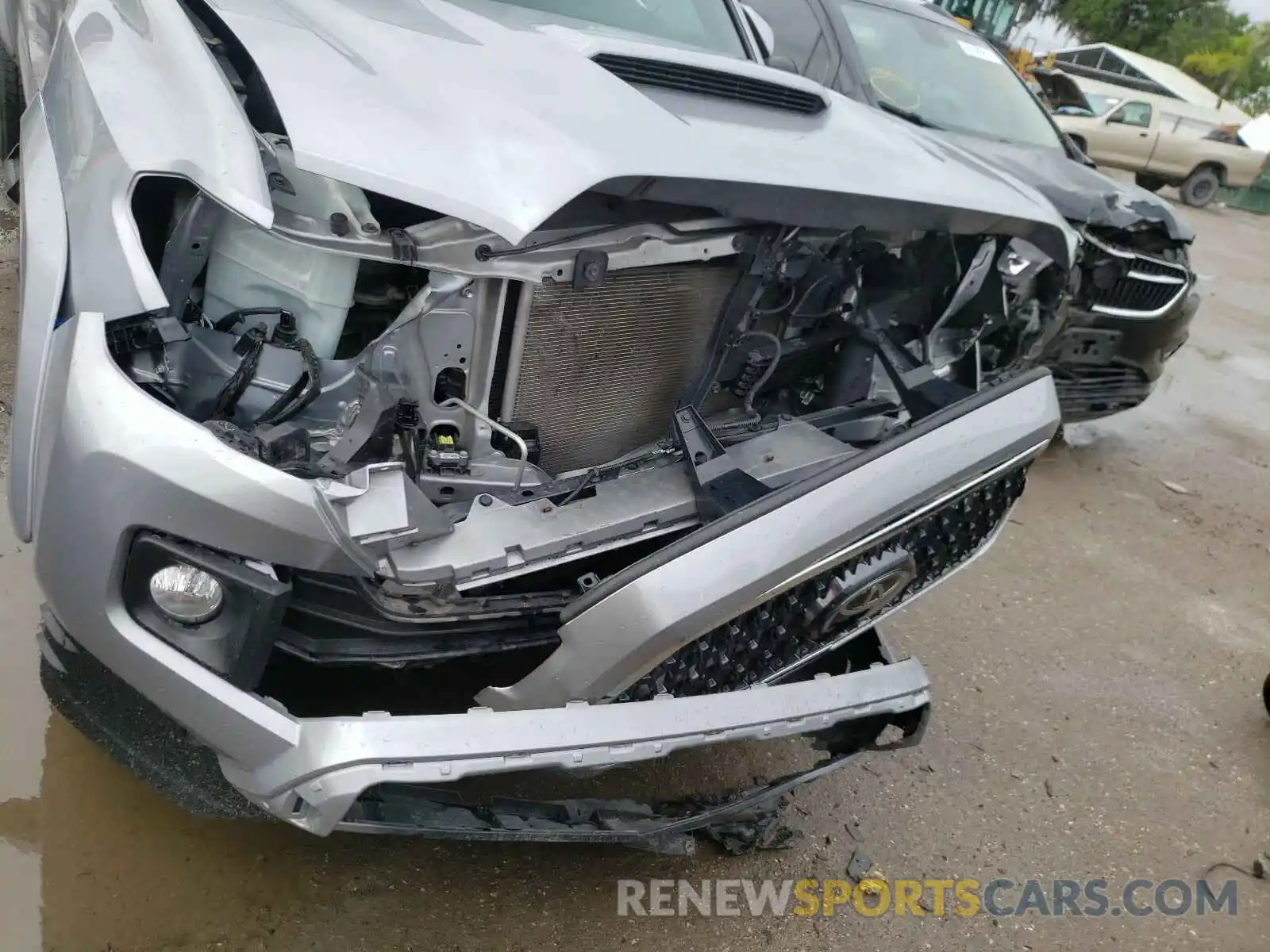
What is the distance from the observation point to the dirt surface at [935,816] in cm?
186

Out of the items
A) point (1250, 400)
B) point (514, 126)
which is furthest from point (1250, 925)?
point (1250, 400)

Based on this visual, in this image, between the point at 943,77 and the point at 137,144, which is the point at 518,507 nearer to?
the point at 137,144

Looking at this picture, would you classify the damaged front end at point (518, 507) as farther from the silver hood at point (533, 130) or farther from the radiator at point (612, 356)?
the silver hood at point (533, 130)

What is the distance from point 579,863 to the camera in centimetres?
211

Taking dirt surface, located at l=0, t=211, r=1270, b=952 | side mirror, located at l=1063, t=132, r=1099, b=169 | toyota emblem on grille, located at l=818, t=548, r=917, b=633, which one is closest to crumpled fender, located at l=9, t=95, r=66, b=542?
dirt surface, located at l=0, t=211, r=1270, b=952

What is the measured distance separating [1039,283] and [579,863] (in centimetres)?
291

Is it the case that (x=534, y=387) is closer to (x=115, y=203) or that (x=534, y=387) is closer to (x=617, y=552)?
(x=617, y=552)

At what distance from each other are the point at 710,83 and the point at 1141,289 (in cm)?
305

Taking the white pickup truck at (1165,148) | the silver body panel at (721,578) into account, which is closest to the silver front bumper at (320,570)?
the silver body panel at (721,578)

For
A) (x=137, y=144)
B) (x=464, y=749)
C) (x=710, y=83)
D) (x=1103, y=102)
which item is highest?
(x=1103, y=102)

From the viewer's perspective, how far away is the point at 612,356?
79.1 inches

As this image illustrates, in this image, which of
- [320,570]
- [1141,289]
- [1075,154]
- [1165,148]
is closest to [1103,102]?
[1165,148]

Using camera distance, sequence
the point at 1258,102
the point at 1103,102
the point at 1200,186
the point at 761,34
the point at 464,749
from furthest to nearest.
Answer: the point at 1258,102 < the point at 1200,186 < the point at 1103,102 < the point at 761,34 < the point at 464,749

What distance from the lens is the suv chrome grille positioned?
13.9 ft
